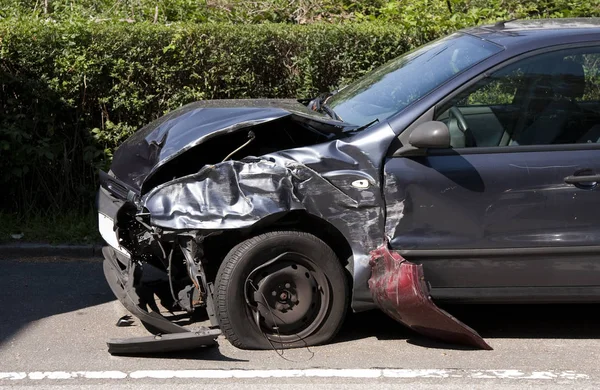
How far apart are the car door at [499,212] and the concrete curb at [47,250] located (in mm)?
3170

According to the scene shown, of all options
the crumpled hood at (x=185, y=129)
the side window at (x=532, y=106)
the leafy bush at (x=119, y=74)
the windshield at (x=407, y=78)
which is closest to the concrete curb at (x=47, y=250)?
the leafy bush at (x=119, y=74)

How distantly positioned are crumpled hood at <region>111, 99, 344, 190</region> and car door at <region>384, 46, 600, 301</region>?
643 millimetres

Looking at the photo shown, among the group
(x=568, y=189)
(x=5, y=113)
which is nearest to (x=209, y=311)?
(x=568, y=189)

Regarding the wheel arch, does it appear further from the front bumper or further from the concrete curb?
the concrete curb

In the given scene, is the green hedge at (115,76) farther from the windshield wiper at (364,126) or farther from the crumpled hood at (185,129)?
the windshield wiper at (364,126)

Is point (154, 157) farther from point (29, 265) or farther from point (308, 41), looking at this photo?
point (308, 41)

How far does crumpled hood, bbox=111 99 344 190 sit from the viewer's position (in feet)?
16.1

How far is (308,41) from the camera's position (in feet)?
27.0

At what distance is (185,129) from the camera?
5.10 meters

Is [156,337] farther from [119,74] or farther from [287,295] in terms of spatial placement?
[119,74]

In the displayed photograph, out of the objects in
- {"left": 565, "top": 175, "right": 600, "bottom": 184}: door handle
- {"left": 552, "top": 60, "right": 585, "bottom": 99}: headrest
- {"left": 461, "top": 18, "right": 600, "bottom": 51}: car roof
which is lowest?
{"left": 565, "top": 175, "right": 600, "bottom": 184}: door handle

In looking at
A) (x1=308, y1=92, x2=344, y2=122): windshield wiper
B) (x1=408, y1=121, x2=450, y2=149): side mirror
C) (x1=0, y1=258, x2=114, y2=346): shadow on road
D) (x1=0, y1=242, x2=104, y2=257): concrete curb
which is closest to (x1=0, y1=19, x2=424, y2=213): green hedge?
(x1=0, y1=242, x2=104, y2=257): concrete curb

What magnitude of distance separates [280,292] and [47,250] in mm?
2952

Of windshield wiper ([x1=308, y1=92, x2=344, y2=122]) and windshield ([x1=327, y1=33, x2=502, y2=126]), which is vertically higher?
windshield ([x1=327, y1=33, x2=502, y2=126])
